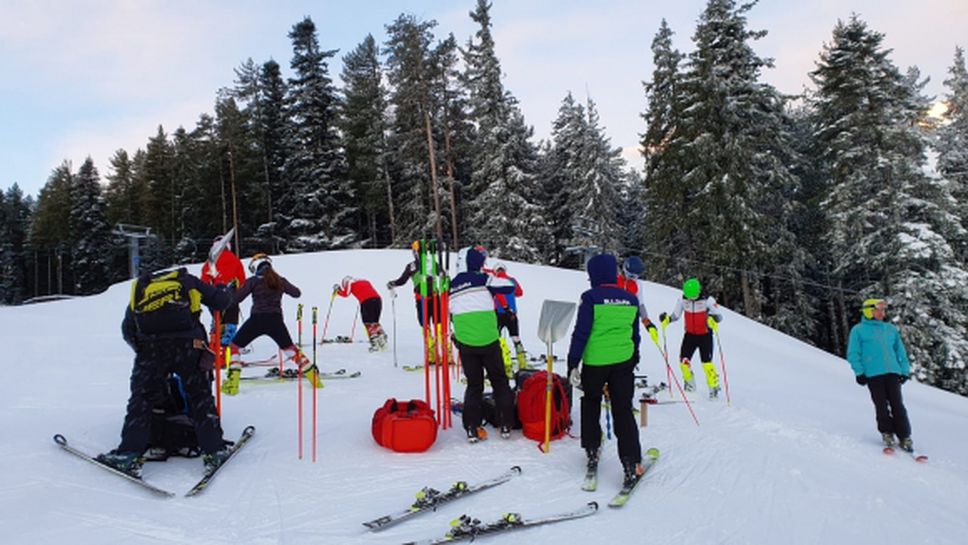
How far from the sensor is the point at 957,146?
2630 centimetres

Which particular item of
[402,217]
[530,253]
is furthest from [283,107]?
[530,253]

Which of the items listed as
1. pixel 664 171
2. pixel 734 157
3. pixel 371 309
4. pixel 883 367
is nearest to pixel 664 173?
pixel 664 171

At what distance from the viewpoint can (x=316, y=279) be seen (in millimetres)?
19172

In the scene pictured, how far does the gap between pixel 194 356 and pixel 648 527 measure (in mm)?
3890

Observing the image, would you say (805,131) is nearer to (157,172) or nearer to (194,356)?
(194,356)

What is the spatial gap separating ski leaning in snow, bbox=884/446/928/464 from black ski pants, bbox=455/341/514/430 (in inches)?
158

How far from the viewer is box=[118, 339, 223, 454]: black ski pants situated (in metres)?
4.66

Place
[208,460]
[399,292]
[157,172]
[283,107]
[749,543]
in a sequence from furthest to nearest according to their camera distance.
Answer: [157,172] → [283,107] → [399,292] → [208,460] → [749,543]

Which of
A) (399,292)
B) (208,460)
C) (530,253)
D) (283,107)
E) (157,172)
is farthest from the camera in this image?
(157,172)

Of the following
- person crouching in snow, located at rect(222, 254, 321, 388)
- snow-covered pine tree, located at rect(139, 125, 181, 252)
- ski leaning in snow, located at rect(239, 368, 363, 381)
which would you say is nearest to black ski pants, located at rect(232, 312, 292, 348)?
person crouching in snow, located at rect(222, 254, 321, 388)

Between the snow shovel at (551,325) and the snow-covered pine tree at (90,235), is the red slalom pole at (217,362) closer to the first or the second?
the snow shovel at (551,325)

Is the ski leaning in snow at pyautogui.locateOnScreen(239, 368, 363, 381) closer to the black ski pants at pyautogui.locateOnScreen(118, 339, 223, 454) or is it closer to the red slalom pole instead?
the red slalom pole

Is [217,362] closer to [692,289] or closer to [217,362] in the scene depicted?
[217,362]

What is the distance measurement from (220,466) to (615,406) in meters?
3.34
